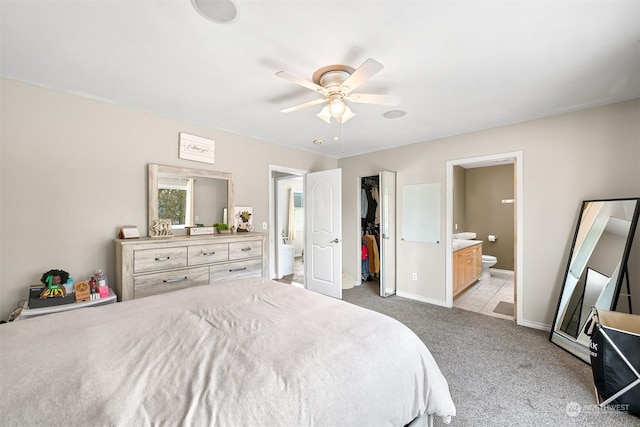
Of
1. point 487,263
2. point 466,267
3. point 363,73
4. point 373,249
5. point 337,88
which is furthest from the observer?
point 487,263

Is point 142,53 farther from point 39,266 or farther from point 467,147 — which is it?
point 467,147

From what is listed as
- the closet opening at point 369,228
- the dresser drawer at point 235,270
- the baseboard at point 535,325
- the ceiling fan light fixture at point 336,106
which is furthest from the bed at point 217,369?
the closet opening at point 369,228

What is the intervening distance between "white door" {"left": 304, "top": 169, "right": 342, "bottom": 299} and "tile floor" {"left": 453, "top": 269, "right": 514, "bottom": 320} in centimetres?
188

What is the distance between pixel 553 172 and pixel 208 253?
13.1ft

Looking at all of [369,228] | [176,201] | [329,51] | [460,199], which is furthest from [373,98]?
[460,199]

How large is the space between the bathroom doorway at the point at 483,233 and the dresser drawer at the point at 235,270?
8.86 feet

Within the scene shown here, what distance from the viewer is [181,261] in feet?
8.93

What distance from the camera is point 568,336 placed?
102 inches

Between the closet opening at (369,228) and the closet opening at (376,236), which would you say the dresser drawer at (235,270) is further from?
the closet opening at (369,228)

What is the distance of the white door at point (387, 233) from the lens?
420cm

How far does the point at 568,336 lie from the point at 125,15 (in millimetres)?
4410

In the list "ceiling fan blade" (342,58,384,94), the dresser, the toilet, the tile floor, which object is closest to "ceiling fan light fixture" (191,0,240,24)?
→ "ceiling fan blade" (342,58,384,94)

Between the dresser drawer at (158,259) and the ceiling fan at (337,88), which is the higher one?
the ceiling fan at (337,88)

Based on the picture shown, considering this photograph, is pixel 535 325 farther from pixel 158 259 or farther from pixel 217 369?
pixel 158 259
